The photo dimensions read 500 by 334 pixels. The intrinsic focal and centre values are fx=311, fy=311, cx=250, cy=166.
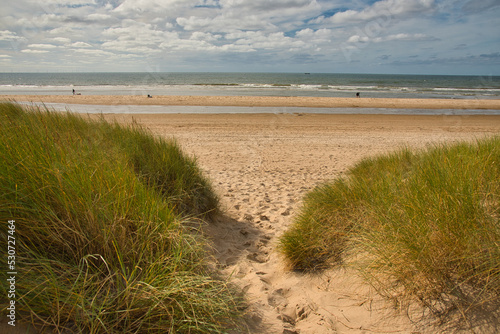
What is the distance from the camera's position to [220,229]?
442cm

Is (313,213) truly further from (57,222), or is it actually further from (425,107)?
(425,107)

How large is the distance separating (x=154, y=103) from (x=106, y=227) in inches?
947

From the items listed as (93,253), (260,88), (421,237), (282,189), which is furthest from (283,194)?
(260,88)

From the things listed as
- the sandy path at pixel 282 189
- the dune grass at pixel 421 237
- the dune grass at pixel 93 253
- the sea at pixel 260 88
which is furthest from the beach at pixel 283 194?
the sea at pixel 260 88

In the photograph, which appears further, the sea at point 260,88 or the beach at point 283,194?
the sea at point 260,88

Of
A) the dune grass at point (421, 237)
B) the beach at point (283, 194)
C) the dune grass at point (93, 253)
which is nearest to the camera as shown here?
the dune grass at point (93, 253)

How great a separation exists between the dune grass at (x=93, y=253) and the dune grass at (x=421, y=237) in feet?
4.08

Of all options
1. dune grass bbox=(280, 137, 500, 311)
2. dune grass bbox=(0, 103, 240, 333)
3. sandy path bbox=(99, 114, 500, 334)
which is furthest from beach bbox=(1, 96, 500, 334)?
dune grass bbox=(0, 103, 240, 333)

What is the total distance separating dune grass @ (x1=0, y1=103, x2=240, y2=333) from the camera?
1857 mm

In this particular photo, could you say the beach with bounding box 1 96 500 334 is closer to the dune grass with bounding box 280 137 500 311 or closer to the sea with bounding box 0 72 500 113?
the dune grass with bounding box 280 137 500 311

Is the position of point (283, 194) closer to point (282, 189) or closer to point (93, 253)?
point (282, 189)

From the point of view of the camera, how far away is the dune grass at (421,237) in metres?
2.26

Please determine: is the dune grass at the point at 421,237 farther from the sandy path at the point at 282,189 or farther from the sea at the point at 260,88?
the sea at the point at 260,88

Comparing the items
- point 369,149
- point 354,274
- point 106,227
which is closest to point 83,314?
point 106,227
